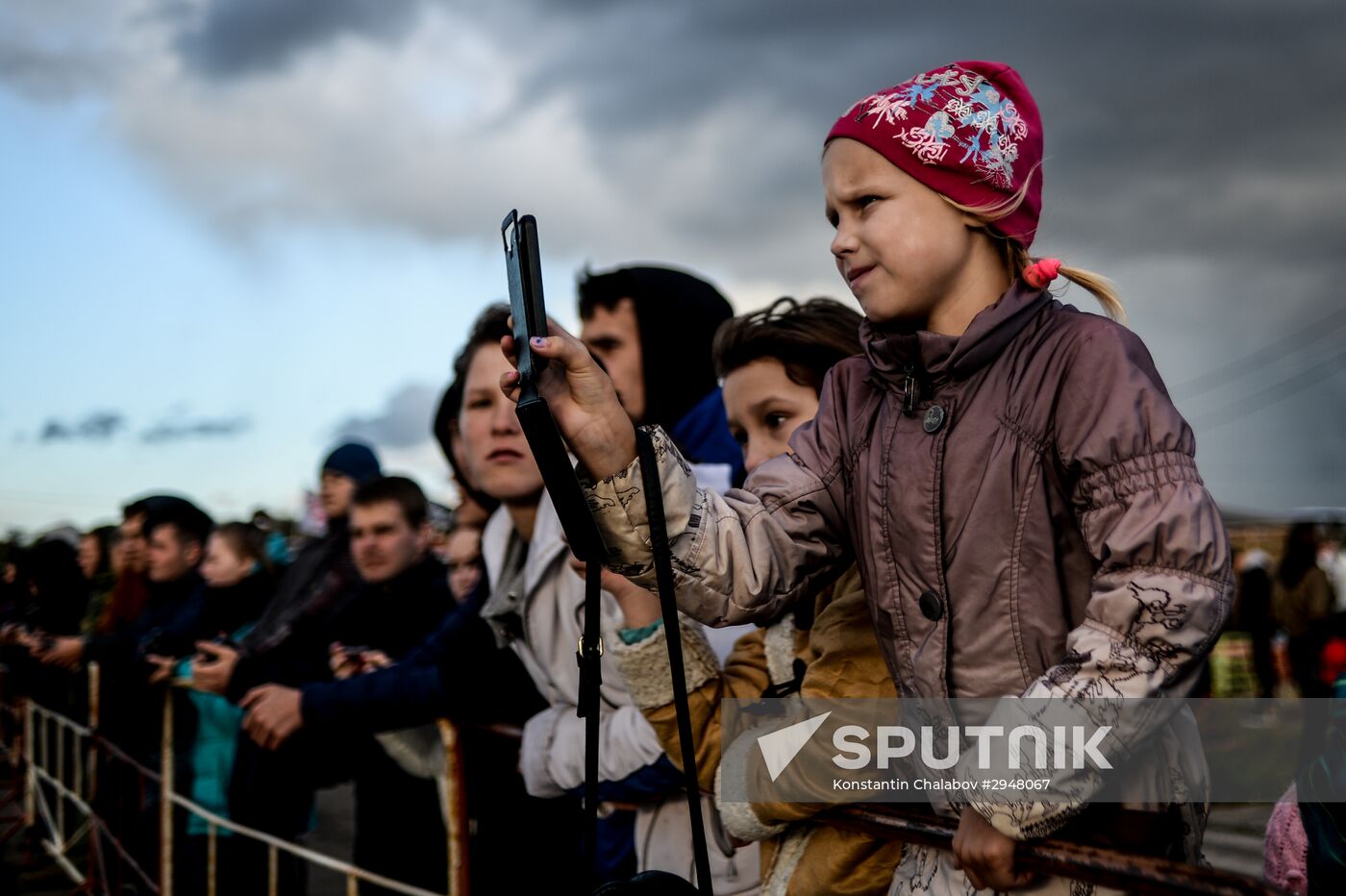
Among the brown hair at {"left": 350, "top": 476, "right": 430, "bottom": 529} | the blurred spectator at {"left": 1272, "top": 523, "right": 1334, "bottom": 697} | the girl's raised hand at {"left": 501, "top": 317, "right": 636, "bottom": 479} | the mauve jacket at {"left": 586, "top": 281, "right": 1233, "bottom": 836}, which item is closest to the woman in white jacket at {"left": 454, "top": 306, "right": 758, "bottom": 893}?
the mauve jacket at {"left": 586, "top": 281, "right": 1233, "bottom": 836}

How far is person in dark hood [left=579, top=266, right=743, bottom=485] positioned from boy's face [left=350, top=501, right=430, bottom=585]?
133cm

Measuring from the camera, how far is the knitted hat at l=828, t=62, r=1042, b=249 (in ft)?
4.97

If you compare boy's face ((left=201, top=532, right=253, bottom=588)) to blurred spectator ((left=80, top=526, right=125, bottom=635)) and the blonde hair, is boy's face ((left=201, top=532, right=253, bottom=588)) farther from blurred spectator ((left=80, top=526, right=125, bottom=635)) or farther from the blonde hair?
the blonde hair

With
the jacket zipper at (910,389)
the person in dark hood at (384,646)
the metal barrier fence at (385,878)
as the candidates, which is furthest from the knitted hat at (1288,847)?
the person in dark hood at (384,646)

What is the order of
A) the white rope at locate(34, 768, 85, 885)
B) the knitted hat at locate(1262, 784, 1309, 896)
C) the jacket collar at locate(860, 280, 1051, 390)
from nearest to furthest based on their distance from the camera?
the jacket collar at locate(860, 280, 1051, 390), the knitted hat at locate(1262, 784, 1309, 896), the white rope at locate(34, 768, 85, 885)

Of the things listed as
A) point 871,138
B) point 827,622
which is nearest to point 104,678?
point 827,622

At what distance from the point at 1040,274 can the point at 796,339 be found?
0.84 m

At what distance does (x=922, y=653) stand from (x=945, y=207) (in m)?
0.58

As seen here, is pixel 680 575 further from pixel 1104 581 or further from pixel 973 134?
pixel 973 134

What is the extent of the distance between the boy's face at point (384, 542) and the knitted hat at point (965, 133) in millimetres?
3213

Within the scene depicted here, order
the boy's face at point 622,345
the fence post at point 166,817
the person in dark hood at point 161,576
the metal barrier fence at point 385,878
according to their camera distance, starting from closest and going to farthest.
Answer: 1. the metal barrier fence at point 385,878
2. the boy's face at point 622,345
3. the fence post at point 166,817
4. the person in dark hood at point 161,576

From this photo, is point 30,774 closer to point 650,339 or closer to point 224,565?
point 224,565

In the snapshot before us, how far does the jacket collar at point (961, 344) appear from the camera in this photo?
1.45 m

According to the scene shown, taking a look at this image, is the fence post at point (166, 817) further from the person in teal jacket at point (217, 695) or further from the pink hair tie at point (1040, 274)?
the pink hair tie at point (1040, 274)
